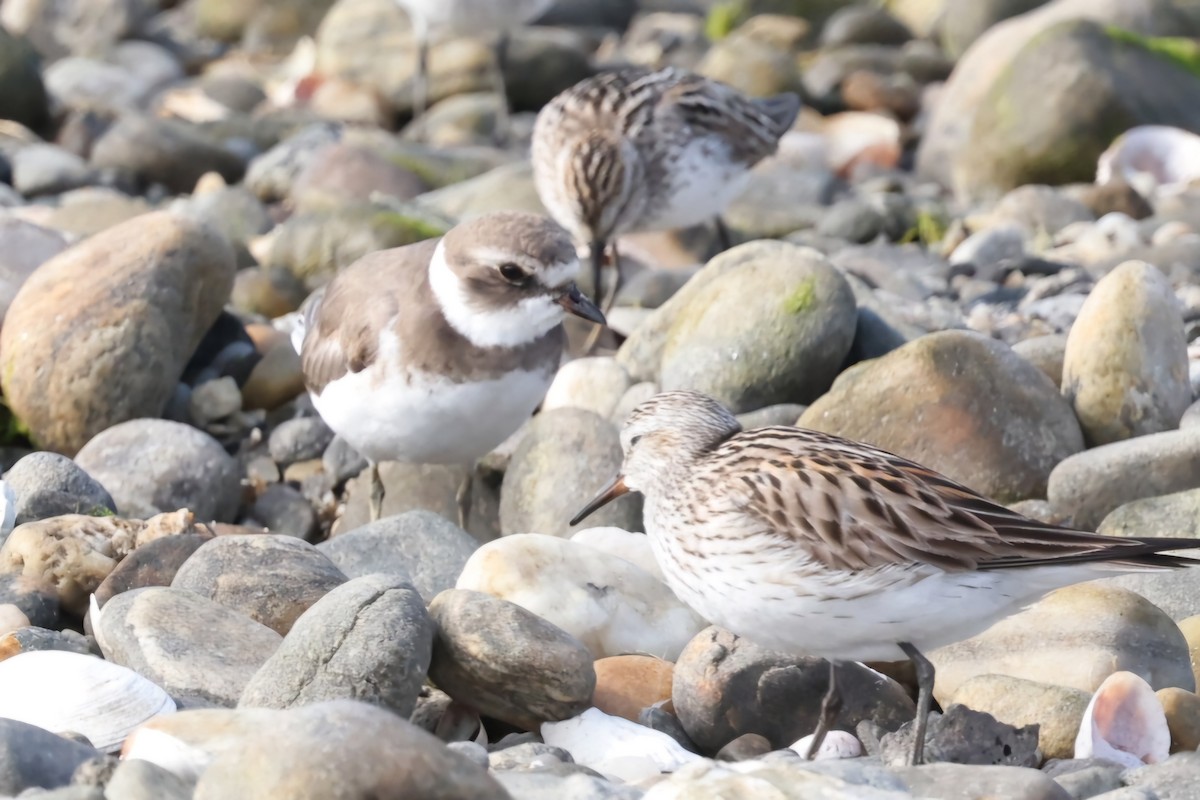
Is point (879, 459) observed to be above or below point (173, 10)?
above

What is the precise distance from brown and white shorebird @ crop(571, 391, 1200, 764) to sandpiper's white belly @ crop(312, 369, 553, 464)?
164cm

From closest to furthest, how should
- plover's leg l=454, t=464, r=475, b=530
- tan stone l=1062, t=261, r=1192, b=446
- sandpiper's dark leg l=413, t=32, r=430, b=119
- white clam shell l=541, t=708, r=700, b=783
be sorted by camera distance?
white clam shell l=541, t=708, r=700, b=783 < tan stone l=1062, t=261, r=1192, b=446 < plover's leg l=454, t=464, r=475, b=530 < sandpiper's dark leg l=413, t=32, r=430, b=119

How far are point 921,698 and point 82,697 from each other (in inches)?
94.8

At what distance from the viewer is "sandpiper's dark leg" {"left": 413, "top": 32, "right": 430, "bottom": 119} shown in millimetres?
14992

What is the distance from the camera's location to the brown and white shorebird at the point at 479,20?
1435 cm

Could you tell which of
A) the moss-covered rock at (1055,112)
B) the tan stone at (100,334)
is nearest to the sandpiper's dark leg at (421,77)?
the moss-covered rock at (1055,112)

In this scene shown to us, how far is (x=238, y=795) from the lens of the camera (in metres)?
3.61

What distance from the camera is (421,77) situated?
603 inches

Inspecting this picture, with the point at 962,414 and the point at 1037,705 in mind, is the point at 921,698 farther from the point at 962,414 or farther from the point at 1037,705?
the point at 962,414

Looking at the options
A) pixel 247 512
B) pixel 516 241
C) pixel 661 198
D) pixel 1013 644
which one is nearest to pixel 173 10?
pixel 661 198

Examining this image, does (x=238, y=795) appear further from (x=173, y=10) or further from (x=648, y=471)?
(x=173, y=10)

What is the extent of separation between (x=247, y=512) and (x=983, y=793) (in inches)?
187

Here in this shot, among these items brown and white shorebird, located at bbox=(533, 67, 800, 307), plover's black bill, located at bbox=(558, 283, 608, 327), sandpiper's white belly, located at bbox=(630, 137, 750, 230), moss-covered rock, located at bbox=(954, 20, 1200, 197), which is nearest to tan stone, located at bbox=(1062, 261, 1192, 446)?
plover's black bill, located at bbox=(558, 283, 608, 327)

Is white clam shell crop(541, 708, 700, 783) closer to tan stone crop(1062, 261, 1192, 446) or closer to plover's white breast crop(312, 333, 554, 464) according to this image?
plover's white breast crop(312, 333, 554, 464)
